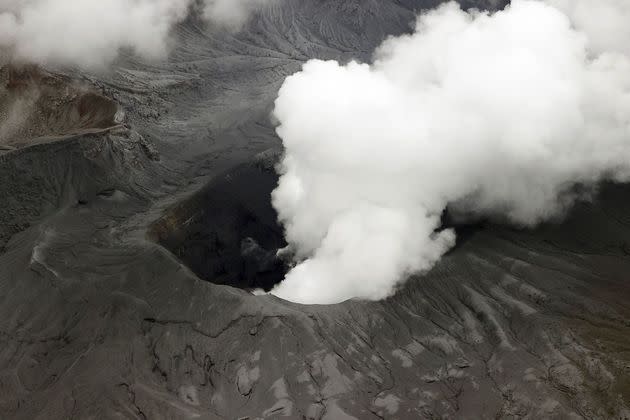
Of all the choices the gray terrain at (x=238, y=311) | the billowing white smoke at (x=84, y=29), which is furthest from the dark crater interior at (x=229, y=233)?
the billowing white smoke at (x=84, y=29)

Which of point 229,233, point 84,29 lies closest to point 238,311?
point 229,233

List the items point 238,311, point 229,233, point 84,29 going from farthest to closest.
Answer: point 84,29
point 229,233
point 238,311

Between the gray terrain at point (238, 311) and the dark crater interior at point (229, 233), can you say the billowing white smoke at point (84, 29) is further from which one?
the dark crater interior at point (229, 233)

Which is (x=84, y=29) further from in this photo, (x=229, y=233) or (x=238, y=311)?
(x=238, y=311)

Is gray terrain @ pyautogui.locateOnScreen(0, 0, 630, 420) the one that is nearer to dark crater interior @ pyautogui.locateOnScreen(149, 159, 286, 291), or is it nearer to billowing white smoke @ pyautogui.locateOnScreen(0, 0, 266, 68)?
dark crater interior @ pyautogui.locateOnScreen(149, 159, 286, 291)

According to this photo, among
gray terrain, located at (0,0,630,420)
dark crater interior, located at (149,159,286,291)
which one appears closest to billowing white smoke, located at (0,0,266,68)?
gray terrain, located at (0,0,630,420)

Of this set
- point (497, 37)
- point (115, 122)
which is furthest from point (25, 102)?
point (497, 37)
